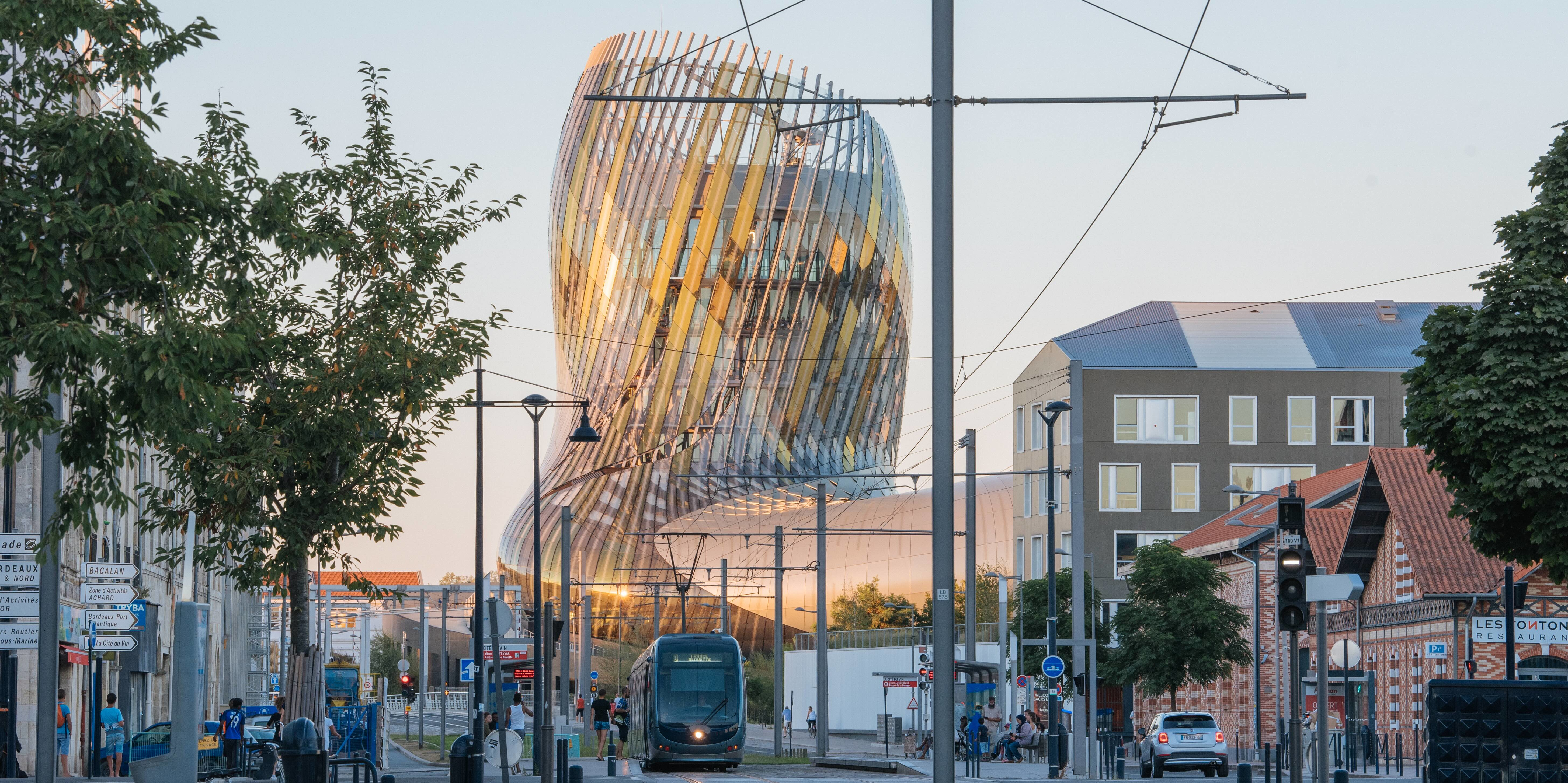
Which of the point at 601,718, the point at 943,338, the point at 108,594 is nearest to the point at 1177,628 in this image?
the point at 601,718

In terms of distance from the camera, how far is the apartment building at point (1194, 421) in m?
86.1

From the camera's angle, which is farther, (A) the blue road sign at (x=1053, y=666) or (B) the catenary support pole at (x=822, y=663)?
(B) the catenary support pole at (x=822, y=663)

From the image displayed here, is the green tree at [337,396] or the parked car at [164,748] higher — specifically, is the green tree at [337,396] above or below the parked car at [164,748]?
above

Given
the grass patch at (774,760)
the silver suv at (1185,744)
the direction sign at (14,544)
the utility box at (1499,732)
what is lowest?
the grass patch at (774,760)

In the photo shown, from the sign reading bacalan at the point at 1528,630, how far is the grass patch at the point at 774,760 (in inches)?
718

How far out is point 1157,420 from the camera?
8675cm

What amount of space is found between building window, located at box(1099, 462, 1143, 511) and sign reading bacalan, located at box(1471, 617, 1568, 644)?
A: 195ft

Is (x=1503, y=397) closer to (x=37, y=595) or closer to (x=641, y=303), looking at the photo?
(x=37, y=595)

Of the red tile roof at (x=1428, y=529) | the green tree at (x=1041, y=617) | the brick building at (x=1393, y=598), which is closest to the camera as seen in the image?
the brick building at (x=1393, y=598)

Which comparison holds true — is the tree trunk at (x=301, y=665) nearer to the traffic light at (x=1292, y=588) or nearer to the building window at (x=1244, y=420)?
the traffic light at (x=1292, y=588)

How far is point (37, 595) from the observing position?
1647cm

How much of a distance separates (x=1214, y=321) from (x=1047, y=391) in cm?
889

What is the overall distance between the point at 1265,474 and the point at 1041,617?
63.1ft

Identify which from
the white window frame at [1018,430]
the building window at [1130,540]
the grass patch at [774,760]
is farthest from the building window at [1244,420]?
the grass patch at [774,760]
